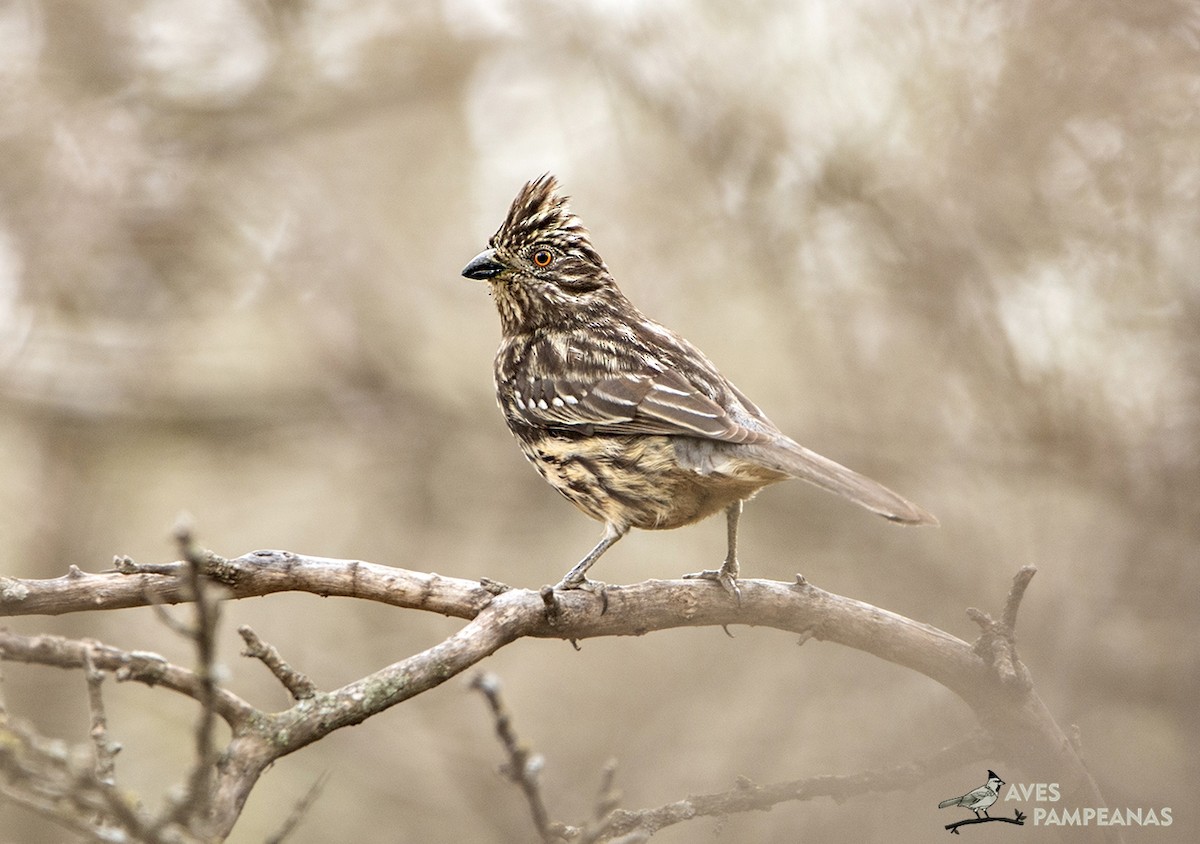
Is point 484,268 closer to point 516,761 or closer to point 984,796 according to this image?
point 984,796

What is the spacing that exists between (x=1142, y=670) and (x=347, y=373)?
5.94 meters

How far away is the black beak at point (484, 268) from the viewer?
17.8 feet

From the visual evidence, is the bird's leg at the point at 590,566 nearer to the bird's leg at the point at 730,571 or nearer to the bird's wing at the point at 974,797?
the bird's leg at the point at 730,571

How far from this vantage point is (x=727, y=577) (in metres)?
4.16

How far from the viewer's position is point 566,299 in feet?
18.1

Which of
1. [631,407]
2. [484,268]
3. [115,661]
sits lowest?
[115,661]

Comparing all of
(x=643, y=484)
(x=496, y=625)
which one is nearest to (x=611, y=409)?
(x=643, y=484)

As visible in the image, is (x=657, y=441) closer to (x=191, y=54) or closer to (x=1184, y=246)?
(x=1184, y=246)

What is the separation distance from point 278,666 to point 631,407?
2.34 m

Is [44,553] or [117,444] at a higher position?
[117,444]

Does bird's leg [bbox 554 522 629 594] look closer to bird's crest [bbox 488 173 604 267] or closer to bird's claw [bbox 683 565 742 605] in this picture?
bird's claw [bbox 683 565 742 605]

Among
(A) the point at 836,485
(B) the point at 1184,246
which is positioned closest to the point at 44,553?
(A) the point at 836,485

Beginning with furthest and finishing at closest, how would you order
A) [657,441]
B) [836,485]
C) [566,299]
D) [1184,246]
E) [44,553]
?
[44,553], [1184,246], [566,299], [657,441], [836,485]

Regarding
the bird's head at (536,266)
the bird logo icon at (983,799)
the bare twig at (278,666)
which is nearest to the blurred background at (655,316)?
the bird logo icon at (983,799)
